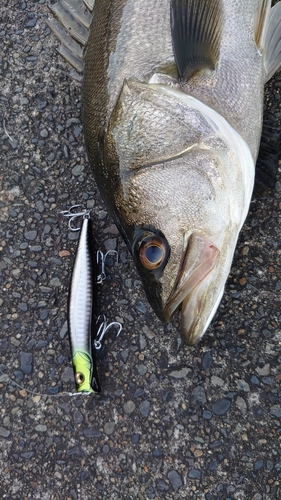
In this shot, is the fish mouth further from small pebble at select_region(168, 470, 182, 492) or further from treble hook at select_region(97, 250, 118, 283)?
small pebble at select_region(168, 470, 182, 492)

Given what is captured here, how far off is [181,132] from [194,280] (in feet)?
2.18

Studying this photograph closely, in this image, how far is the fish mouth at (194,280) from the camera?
1914 millimetres

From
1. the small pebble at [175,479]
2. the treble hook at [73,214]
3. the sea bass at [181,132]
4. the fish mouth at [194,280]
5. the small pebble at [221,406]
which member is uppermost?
the sea bass at [181,132]

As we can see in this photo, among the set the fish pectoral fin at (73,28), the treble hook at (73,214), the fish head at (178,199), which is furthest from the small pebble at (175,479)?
the fish pectoral fin at (73,28)

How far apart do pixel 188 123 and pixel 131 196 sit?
0.41m

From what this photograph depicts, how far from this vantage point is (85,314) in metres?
2.69

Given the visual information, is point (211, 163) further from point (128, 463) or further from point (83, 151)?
point (128, 463)

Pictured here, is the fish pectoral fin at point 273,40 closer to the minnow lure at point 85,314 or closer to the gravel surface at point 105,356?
the gravel surface at point 105,356

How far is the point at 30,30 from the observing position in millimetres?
3143

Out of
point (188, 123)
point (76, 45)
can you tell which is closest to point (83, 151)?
point (76, 45)

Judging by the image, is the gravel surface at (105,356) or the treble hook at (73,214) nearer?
the gravel surface at (105,356)

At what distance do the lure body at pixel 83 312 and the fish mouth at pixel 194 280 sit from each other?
802 millimetres

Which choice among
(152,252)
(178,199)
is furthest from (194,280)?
(178,199)

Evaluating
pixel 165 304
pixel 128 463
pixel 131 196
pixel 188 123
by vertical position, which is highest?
pixel 188 123
